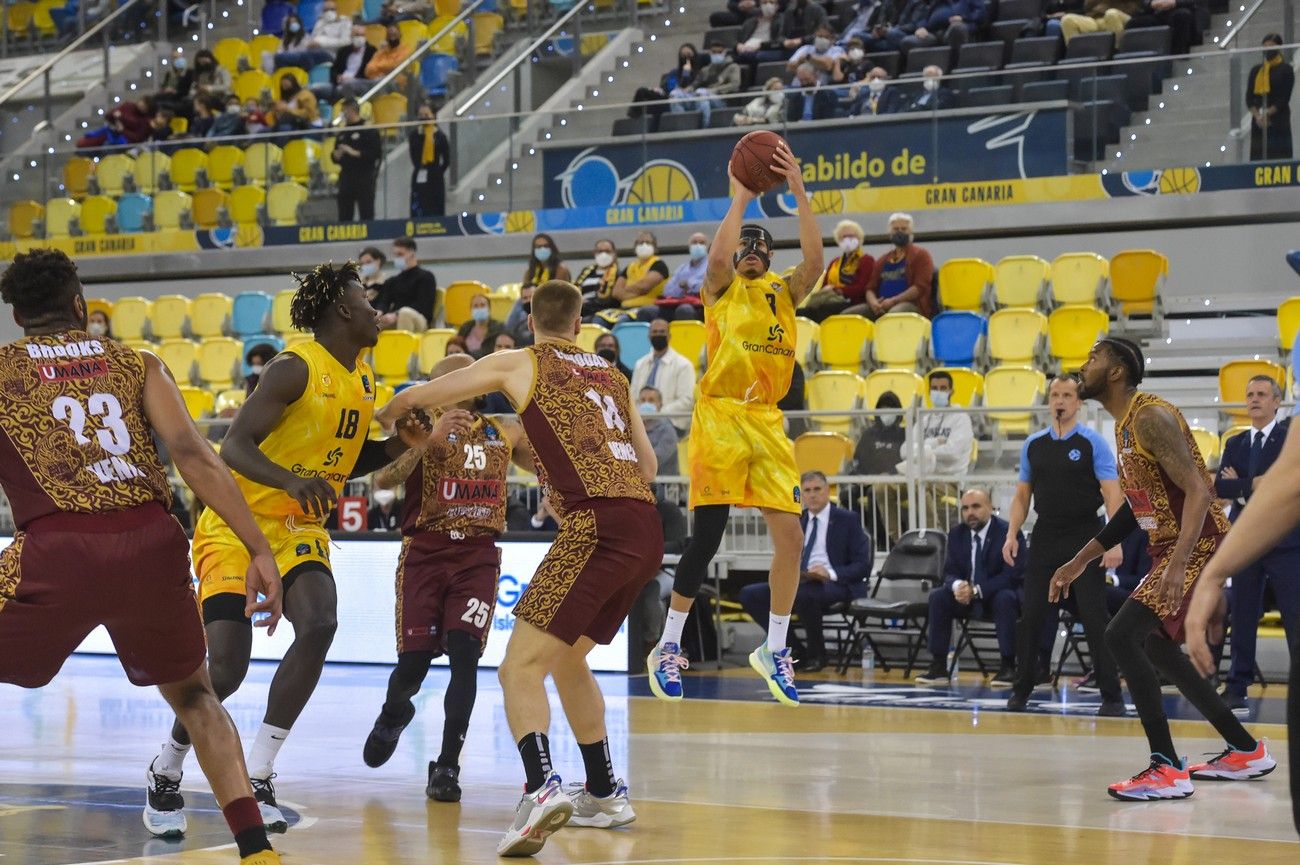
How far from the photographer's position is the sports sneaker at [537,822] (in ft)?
20.3

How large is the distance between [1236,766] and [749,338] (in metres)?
3.04

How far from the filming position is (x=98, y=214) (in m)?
22.6

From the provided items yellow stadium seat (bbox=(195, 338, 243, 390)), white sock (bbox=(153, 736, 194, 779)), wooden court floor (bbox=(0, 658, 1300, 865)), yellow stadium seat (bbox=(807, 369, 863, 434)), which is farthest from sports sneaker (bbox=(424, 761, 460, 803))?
yellow stadium seat (bbox=(195, 338, 243, 390))

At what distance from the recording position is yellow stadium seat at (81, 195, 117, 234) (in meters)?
22.5

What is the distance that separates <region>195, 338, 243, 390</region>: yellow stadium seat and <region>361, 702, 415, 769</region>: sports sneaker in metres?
12.5

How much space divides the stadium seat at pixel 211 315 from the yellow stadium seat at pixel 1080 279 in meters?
9.92

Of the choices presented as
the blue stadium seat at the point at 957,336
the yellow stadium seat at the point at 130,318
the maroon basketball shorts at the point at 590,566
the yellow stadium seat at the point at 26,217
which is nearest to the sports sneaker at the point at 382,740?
the maroon basketball shorts at the point at 590,566

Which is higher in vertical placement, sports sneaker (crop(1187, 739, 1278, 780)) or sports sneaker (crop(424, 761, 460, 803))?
sports sneaker (crop(424, 761, 460, 803))

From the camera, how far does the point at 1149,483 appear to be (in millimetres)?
7941

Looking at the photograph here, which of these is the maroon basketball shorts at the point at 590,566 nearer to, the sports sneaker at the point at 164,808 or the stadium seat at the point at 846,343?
the sports sneaker at the point at 164,808

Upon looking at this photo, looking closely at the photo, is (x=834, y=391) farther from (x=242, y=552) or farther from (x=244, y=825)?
(x=244, y=825)

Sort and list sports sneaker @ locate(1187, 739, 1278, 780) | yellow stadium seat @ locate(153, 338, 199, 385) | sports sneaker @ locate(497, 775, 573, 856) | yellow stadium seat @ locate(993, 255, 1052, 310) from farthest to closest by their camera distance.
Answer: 1. yellow stadium seat @ locate(153, 338, 199, 385)
2. yellow stadium seat @ locate(993, 255, 1052, 310)
3. sports sneaker @ locate(1187, 739, 1278, 780)
4. sports sneaker @ locate(497, 775, 573, 856)

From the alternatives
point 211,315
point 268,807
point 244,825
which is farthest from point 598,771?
point 211,315

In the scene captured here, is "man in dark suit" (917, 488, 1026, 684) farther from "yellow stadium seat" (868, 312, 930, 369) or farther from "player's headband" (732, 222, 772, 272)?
"player's headband" (732, 222, 772, 272)
